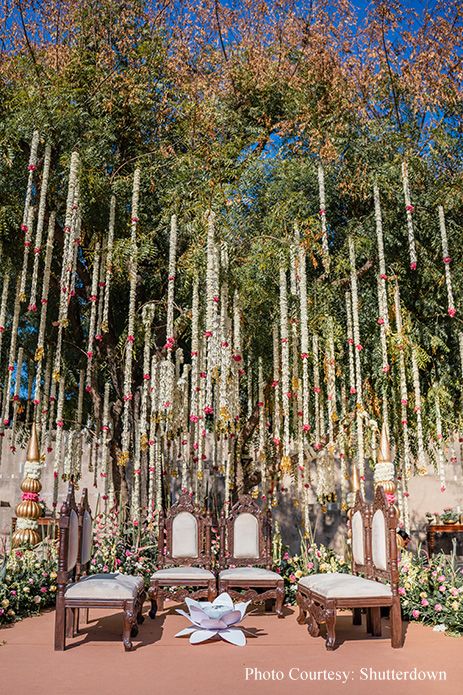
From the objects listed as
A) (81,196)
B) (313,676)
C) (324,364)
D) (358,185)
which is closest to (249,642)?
(313,676)

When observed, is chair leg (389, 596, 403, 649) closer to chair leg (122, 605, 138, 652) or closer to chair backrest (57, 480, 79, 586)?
chair leg (122, 605, 138, 652)

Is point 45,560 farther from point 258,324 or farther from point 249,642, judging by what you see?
point 258,324

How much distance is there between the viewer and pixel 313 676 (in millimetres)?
2920

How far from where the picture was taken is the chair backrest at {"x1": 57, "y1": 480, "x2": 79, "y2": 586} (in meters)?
3.71

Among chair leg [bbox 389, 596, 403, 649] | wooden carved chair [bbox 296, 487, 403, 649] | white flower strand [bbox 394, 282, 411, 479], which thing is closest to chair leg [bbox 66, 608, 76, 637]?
wooden carved chair [bbox 296, 487, 403, 649]

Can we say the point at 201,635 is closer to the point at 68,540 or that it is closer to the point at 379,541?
the point at 68,540

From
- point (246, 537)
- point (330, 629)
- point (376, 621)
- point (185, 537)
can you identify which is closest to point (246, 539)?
point (246, 537)

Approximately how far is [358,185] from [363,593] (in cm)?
417

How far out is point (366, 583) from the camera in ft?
12.3

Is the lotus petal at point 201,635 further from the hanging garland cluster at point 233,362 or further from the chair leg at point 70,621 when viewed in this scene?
the hanging garland cluster at point 233,362

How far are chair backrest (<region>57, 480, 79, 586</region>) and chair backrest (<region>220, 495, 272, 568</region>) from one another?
1.62m

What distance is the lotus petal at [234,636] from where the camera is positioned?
3.59m

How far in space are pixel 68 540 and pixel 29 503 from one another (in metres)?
1.78

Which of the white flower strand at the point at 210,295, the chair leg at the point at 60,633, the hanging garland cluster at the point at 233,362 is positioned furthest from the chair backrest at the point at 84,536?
the white flower strand at the point at 210,295
